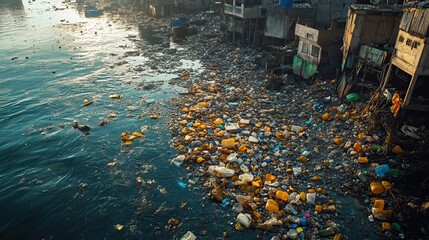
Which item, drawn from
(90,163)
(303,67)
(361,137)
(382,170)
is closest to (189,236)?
(90,163)

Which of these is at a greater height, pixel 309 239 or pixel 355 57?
pixel 355 57

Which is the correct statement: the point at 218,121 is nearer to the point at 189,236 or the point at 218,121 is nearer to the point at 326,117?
the point at 326,117

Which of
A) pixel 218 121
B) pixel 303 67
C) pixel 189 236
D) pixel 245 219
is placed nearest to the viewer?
pixel 189 236

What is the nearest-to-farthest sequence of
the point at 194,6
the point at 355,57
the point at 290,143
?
1. the point at 290,143
2. the point at 355,57
3. the point at 194,6

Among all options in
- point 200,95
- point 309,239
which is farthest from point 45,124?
point 309,239

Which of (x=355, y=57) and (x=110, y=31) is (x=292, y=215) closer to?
(x=355, y=57)

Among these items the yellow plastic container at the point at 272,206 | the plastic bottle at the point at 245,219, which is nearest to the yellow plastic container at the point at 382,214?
the yellow plastic container at the point at 272,206

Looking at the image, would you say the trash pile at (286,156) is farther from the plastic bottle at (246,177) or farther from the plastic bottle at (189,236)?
the plastic bottle at (189,236)
